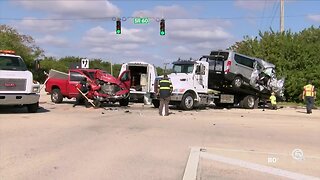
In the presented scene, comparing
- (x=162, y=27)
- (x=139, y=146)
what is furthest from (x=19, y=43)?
(x=139, y=146)

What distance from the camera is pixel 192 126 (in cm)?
1603

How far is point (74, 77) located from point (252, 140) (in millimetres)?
14335

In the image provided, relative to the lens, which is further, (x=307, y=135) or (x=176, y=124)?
(x=176, y=124)

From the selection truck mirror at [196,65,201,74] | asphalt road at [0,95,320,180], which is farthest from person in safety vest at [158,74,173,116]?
truck mirror at [196,65,201,74]

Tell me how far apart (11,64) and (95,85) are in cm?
497

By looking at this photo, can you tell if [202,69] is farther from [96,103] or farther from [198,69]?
[96,103]

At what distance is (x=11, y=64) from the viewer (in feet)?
63.4

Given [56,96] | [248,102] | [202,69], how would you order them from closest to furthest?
[202,69] < [56,96] < [248,102]

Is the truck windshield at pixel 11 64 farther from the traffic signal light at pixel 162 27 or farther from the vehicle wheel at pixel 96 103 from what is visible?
the traffic signal light at pixel 162 27

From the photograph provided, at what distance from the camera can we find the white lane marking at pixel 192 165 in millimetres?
8011

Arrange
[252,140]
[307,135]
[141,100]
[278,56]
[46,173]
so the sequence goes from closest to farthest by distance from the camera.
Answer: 1. [46,173]
2. [252,140]
3. [307,135]
4. [141,100]
5. [278,56]

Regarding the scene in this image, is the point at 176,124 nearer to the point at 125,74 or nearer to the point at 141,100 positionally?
the point at 125,74

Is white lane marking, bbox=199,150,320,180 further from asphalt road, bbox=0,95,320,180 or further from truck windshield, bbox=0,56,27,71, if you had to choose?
truck windshield, bbox=0,56,27,71

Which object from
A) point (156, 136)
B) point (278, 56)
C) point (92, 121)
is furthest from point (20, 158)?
point (278, 56)
